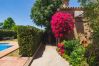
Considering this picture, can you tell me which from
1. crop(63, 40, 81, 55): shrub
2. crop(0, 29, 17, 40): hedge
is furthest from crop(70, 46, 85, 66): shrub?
crop(0, 29, 17, 40): hedge

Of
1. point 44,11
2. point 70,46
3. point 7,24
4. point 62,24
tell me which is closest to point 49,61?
point 70,46

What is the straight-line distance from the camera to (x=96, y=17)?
1284 cm

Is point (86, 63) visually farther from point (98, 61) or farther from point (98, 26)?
point (98, 26)

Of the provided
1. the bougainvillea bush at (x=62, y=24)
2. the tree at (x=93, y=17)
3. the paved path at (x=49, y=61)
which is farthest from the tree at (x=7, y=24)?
the tree at (x=93, y=17)

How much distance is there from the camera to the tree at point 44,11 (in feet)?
104

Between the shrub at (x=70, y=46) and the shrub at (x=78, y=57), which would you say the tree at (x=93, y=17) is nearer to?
the shrub at (x=78, y=57)

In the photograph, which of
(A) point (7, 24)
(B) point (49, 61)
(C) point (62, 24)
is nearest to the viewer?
(B) point (49, 61)

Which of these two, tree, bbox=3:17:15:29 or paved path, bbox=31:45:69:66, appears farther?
tree, bbox=3:17:15:29

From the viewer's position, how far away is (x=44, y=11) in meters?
31.9

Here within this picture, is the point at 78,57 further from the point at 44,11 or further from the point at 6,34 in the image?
the point at 6,34

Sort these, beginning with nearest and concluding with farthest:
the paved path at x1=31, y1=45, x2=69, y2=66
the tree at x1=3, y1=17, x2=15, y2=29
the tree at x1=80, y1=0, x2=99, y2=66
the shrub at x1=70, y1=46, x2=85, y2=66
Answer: the tree at x1=80, y1=0, x2=99, y2=66
the shrub at x1=70, y1=46, x2=85, y2=66
the paved path at x1=31, y1=45, x2=69, y2=66
the tree at x1=3, y1=17, x2=15, y2=29

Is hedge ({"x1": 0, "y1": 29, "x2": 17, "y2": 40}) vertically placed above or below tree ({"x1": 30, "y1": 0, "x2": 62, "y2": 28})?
below

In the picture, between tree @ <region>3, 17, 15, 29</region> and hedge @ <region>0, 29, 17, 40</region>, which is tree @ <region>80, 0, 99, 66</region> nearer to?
hedge @ <region>0, 29, 17, 40</region>

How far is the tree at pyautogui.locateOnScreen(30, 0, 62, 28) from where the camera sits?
31.6 m
